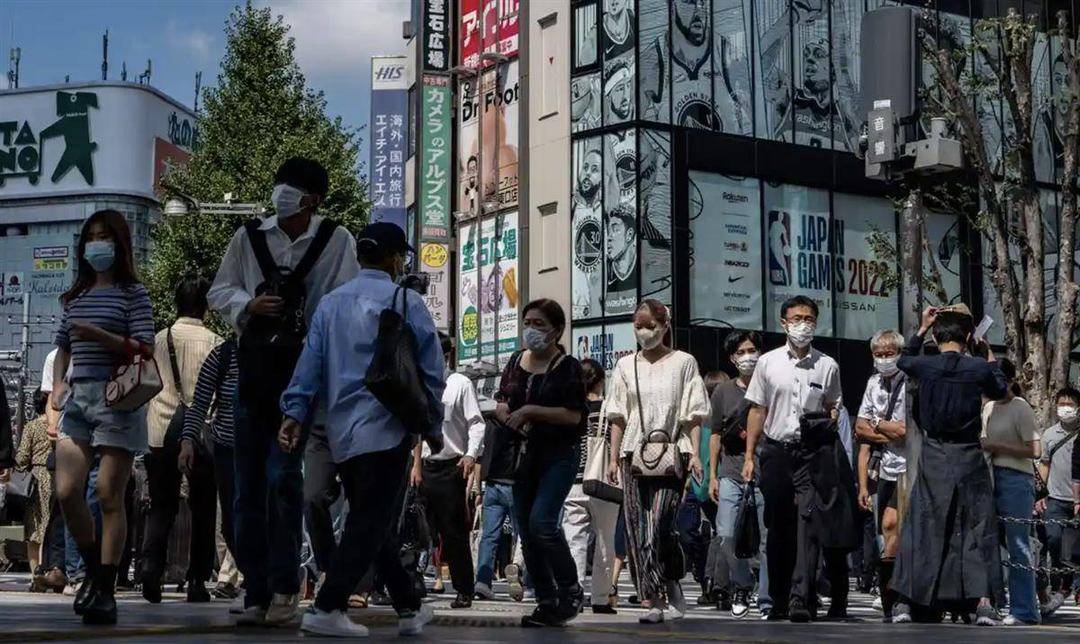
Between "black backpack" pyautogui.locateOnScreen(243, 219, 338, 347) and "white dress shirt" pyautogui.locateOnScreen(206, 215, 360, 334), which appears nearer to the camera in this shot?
"black backpack" pyautogui.locateOnScreen(243, 219, 338, 347)

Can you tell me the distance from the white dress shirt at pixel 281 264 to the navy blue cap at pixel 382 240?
17.7 inches

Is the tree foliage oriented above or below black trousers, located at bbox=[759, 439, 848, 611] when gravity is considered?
above

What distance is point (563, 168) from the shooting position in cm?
4012

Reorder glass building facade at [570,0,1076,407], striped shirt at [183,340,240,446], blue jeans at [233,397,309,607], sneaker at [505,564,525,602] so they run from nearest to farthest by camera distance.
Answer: blue jeans at [233,397,309,607] < striped shirt at [183,340,240,446] < sneaker at [505,564,525,602] < glass building facade at [570,0,1076,407]

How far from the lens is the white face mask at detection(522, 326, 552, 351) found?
380 inches

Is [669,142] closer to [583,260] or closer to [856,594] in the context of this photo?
[583,260]

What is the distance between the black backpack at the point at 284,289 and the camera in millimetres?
7902

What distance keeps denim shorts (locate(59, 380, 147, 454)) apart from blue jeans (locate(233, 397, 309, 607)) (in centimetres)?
67

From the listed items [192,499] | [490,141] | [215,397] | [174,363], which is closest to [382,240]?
[215,397]

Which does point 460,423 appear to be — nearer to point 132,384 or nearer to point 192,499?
point 192,499

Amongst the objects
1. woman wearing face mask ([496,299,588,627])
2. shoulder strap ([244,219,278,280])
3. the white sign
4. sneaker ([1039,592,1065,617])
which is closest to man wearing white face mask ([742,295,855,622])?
woman wearing face mask ([496,299,588,627])

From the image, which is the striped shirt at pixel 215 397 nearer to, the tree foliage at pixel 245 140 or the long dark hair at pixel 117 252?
the long dark hair at pixel 117 252

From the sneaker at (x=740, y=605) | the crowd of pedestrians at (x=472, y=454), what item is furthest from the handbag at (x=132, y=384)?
the sneaker at (x=740, y=605)

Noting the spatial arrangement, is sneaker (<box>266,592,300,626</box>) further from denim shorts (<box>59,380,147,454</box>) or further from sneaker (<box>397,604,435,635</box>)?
denim shorts (<box>59,380,147,454</box>)
